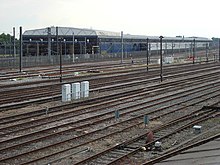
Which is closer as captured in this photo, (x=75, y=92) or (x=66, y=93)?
(x=66, y=93)

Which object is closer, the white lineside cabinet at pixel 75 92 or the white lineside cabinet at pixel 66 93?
the white lineside cabinet at pixel 66 93

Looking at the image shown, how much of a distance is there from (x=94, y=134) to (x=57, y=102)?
9525 mm

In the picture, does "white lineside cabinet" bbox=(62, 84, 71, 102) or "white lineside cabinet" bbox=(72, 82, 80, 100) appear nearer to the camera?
"white lineside cabinet" bbox=(62, 84, 71, 102)

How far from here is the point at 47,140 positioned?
48.2 feet

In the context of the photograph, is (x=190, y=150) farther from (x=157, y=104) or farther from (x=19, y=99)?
(x=19, y=99)

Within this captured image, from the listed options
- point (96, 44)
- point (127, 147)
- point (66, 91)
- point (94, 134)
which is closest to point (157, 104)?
point (66, 91)

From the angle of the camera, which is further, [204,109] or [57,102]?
[57,102]

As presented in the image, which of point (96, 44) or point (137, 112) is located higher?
point (96, 44)

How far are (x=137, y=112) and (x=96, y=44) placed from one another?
81.1 m

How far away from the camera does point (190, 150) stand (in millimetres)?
11578

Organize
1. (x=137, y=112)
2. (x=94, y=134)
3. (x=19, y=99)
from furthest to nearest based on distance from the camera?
1. (x=19, y=99)
2. (x=137, y=112)
3. (x=94, y=134)

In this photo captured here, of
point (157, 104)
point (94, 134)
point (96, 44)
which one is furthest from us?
point (96, 44)

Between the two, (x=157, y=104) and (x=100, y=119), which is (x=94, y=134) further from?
(x=157, y=104)

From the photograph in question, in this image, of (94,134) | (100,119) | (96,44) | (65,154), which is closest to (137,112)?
(100,119)
